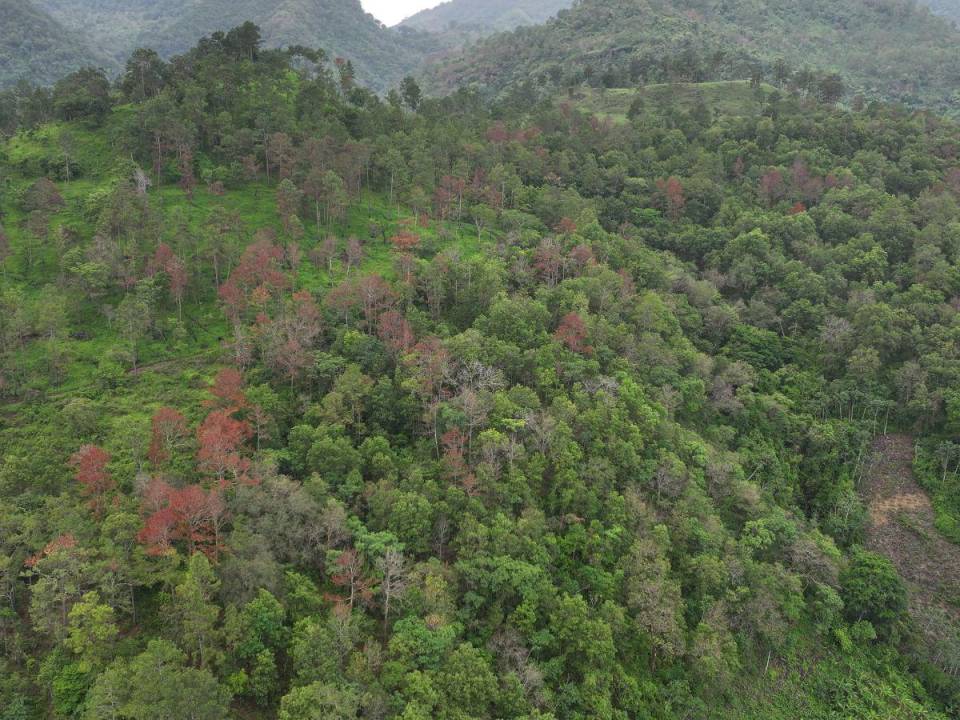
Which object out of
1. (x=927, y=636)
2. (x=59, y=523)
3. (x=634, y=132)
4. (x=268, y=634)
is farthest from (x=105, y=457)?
(x=634, y=132)

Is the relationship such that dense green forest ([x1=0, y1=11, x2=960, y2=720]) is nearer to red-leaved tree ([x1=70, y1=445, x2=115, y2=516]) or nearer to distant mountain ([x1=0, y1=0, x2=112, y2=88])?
red-leaved tree ([x1=70, y1=445, x2=115, y2=516])

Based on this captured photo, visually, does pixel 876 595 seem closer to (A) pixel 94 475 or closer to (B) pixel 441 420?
(B) pixel 441 420

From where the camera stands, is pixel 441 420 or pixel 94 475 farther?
pixel 441 420

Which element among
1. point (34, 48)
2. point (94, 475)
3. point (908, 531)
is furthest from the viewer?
point (34, 48)

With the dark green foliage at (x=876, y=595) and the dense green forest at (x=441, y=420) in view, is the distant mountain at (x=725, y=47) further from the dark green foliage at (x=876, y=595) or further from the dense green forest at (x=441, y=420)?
the dark green foliage at (x=876, y=595)

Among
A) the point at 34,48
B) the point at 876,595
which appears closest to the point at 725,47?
the point at 876,595

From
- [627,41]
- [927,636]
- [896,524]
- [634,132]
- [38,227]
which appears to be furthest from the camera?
[627,41]

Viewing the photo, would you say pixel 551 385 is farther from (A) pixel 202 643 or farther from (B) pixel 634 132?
(B) pixel 634 132
